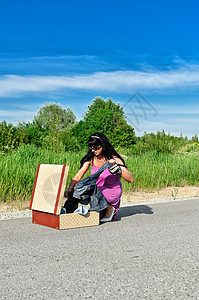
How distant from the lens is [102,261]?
3502mm

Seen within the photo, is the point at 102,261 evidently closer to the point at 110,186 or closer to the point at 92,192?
the point at 92,192

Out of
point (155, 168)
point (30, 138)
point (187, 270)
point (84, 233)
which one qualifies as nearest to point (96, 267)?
point (187, 270)

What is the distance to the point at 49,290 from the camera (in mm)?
2777

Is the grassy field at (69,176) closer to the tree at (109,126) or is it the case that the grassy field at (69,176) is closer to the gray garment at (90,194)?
the gray garment at (90,194)

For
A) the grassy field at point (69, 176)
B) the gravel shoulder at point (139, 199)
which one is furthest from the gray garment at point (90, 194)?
the grassy field at point (69, 176)

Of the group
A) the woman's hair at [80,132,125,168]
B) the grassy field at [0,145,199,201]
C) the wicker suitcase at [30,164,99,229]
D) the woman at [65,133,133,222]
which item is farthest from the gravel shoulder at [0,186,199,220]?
the woman's hair at [80,132,125,168]

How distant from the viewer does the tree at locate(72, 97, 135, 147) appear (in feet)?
123

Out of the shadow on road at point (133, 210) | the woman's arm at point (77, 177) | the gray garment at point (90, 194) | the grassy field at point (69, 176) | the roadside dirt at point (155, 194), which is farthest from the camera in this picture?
the grassy field at point (69, 176)

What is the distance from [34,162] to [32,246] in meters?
5.72

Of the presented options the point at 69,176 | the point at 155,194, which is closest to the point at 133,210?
the point at 155,194

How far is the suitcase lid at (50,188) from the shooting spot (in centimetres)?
491

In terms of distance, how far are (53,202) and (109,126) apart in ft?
113

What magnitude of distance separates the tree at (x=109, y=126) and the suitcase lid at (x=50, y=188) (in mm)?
31492

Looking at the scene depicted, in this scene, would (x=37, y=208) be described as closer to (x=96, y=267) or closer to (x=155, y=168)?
(x=96, y=267)
